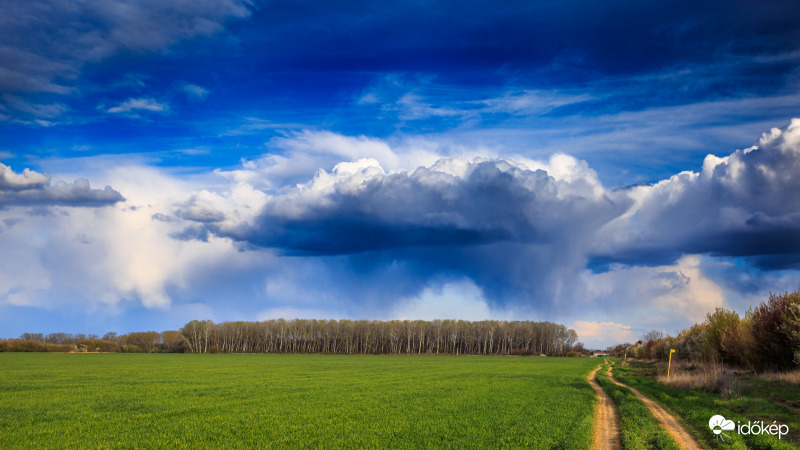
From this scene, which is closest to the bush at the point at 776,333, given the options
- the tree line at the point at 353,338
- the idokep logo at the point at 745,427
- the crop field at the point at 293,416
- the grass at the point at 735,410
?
the grass at the point at 735,410

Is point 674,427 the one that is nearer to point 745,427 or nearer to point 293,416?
point 745,427

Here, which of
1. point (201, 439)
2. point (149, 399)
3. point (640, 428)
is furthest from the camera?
point (149, 399)

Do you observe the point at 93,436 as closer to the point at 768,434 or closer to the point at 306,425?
the point at 306,425

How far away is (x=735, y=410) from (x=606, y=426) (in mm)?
8023

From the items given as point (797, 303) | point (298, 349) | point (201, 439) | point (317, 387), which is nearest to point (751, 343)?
point (797, 303)

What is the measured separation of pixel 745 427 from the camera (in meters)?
19.8

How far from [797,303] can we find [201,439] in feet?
A: 142

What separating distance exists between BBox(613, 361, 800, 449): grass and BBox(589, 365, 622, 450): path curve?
9.95 feet

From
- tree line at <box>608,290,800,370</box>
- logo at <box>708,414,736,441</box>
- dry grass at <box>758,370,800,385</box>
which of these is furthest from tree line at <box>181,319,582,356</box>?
logo at <box>708,414,736,441</box>

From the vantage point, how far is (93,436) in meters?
18.0

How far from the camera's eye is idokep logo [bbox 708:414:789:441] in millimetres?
18672

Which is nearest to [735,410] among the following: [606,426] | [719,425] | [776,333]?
[719,425]

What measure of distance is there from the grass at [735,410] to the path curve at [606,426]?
303cm

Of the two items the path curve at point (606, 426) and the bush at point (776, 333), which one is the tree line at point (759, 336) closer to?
the bush at point (776, 333)
